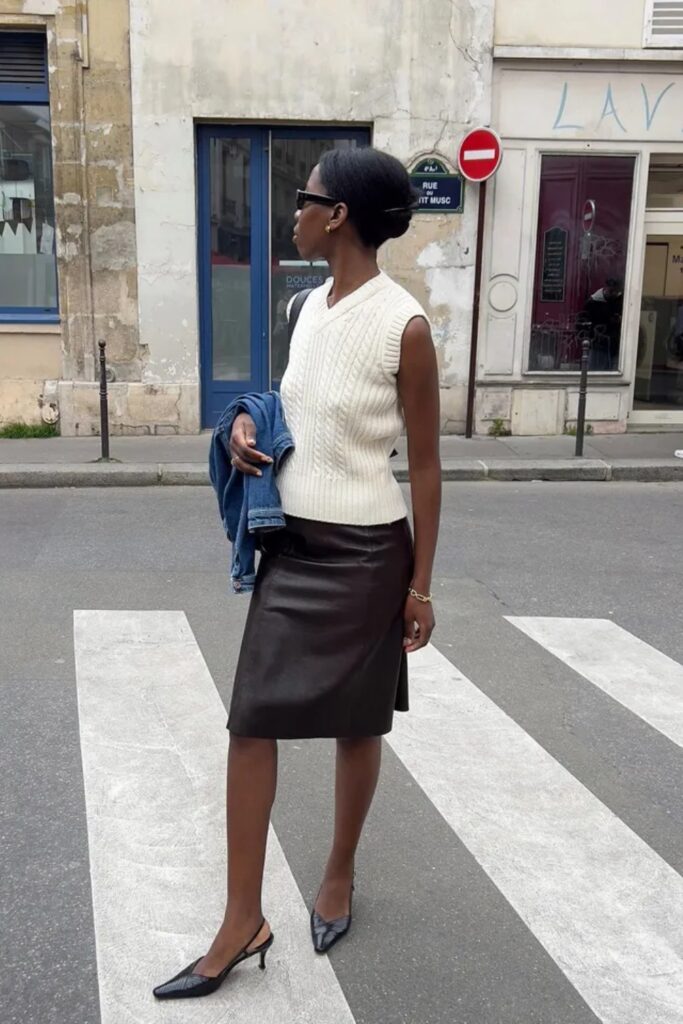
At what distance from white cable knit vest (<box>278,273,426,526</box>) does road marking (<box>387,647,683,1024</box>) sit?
1.32 metres

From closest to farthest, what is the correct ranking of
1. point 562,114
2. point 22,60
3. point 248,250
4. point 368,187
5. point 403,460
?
point 368,187 → point 403,460 → point 22,60 → point 562,114 → point 248,250

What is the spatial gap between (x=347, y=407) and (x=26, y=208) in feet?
33.7

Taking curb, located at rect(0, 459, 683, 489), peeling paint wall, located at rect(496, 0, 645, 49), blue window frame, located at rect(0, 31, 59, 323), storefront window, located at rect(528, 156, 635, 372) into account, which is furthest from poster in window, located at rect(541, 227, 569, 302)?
blue window frame, located at rect(0, 31, 59, 323)

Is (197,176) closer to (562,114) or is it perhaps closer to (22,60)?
(22,60)

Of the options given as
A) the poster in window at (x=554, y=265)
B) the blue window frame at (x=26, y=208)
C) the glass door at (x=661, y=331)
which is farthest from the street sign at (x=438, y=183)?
the blue window frame at (x=26, y=208)

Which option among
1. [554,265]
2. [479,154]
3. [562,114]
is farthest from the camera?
[554,265]

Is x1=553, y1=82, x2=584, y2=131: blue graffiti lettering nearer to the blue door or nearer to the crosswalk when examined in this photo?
the blue door

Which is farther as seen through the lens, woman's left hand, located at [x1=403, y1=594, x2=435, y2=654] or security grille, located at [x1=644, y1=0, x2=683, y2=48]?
security grille, located at [x1=644, y1=0, x2=683, y2=48]

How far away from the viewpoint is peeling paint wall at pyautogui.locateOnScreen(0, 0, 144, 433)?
10672 millimetres

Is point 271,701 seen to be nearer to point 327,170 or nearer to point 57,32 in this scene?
point 327,170

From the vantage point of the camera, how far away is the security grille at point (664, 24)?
11.0 m

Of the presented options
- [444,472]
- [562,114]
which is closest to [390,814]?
[444,472]

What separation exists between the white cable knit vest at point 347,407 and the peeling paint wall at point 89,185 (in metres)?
9.07

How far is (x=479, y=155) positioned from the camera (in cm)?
1085
